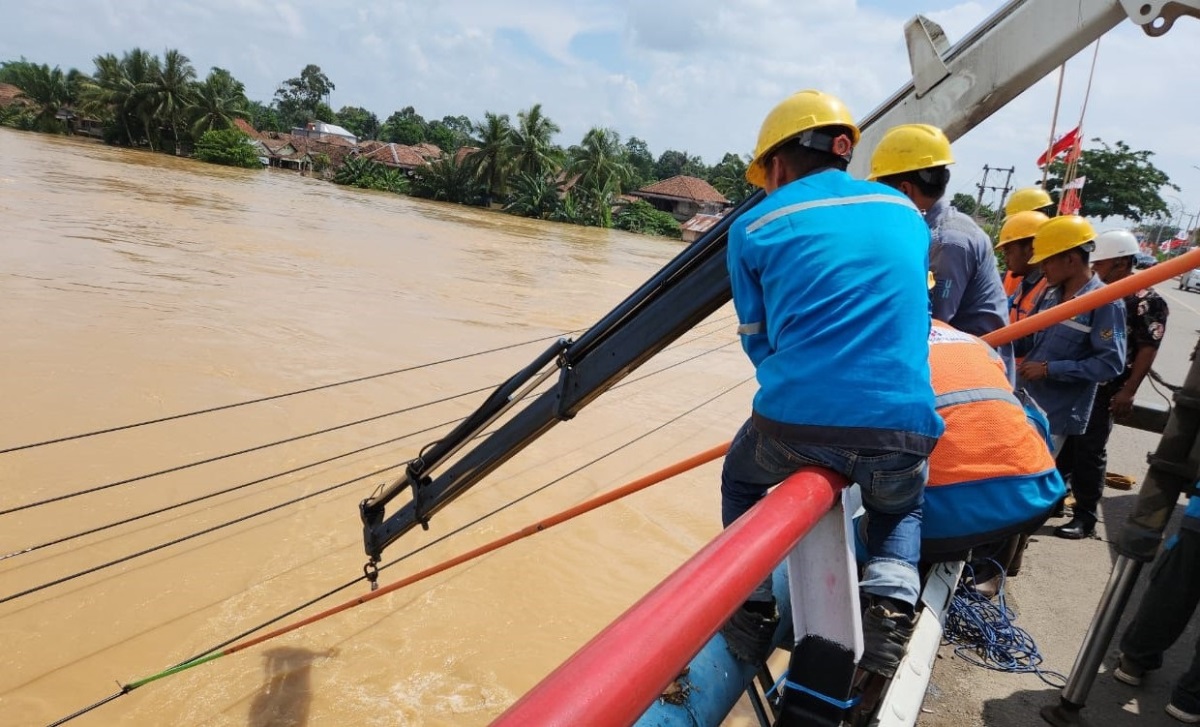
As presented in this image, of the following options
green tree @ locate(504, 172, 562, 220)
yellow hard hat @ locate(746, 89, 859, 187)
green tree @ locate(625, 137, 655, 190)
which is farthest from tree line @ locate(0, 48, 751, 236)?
yellow hard hat @ locate(746, 89, 859, 187)

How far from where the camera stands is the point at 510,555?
17.0ft

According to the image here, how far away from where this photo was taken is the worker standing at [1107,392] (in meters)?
4.58

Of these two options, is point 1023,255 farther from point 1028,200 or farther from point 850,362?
point 850,362

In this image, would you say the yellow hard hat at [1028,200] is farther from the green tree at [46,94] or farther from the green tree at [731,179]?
the green tree at [46,94]

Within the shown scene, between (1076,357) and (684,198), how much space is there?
49.7 metres

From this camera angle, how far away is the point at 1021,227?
15.0 ft

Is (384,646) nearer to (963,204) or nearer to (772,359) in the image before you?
(772,359)

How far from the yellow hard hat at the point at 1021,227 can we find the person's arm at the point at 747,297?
3.61 m

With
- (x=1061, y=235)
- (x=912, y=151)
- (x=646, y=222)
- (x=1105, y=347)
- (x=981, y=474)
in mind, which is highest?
(x=912, y=151)

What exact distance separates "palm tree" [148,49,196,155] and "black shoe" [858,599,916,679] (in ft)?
209

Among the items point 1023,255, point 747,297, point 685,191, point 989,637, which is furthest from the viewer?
point 685,191


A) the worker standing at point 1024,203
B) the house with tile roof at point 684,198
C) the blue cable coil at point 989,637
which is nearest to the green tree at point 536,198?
the house with tile roof at point 684,198

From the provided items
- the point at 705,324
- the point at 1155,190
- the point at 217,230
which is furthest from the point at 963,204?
the point at 217,230

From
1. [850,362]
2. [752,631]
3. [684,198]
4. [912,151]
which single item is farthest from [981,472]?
[684,198]
